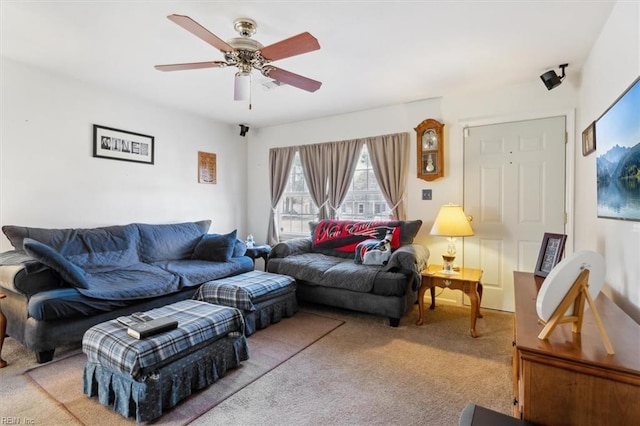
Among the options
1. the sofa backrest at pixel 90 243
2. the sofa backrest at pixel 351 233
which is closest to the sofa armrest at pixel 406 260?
the sofa backrest at pixel 351 233

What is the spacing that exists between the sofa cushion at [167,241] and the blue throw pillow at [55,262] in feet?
3.65

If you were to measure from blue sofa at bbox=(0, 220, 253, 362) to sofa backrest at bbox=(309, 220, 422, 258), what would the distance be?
3.27 feet

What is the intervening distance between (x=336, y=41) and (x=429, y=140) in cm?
A: 187

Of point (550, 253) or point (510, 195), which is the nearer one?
point (550, 253)

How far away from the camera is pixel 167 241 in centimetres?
382

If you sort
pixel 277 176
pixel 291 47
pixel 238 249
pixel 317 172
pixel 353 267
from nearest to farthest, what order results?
pixel 291 47 → pixel 353 267 → pixel 238 249 → pixel 317 172 → pixel 277 176

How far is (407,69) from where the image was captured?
3.02 meters

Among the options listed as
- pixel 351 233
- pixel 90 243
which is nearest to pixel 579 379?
pixel 351 233

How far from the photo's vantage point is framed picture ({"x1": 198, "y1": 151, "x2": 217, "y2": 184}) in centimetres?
467

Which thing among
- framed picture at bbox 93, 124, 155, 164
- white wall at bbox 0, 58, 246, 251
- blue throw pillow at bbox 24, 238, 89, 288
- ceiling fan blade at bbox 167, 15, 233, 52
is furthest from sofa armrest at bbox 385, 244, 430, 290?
framed picture at bbox 93, 124, 155, 164

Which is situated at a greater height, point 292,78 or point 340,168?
point 292,78

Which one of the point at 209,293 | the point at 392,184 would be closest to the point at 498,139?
the point at 392,184

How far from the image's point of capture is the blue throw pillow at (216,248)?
3.80 metres

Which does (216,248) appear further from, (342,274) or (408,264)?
(408,264)
